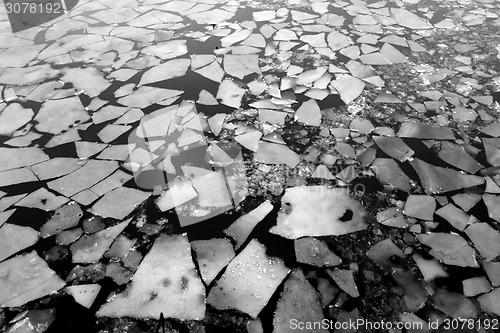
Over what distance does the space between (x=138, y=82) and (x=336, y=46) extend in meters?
2.35

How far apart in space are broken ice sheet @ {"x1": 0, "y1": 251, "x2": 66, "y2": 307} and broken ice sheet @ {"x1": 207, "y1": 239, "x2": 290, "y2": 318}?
36.3 inches

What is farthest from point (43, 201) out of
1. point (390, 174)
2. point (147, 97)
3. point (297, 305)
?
point (390, 174)

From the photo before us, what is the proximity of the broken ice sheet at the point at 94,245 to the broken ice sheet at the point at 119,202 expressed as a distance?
0.11 metres

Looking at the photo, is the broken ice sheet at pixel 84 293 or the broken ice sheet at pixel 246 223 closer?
the broken ice sheet at pixel 84 293

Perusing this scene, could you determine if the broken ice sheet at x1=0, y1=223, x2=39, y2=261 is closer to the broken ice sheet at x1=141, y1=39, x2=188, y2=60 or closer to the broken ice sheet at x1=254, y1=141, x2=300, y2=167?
the broken ice sheet at x1=254, y1=141, x2=300, y2=167

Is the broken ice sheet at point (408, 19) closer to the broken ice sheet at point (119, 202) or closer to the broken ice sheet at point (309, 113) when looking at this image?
the broken ice sheet at point (309, 113)

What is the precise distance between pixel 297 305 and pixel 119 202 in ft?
4.58

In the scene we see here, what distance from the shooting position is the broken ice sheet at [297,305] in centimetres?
185

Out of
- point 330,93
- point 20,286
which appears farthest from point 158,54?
point 20,286

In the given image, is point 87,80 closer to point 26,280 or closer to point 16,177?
point 16,177

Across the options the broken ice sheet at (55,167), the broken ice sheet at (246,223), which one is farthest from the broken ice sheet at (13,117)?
the broken ice sheet at (246,223)

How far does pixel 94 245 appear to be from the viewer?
7.20ft

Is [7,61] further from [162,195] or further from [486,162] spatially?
[486,162]

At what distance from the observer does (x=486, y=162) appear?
274 cm
